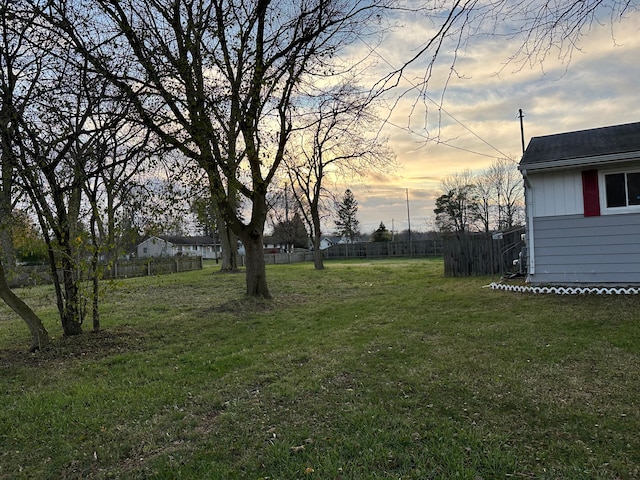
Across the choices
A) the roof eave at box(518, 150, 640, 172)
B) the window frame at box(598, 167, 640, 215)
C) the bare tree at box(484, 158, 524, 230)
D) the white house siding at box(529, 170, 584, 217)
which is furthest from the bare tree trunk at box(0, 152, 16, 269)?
the bare tree at box(484, 158, 524, 230)

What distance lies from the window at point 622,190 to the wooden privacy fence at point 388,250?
28.7 metres

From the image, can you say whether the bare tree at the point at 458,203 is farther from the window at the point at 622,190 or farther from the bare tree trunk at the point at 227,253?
the window at the point at 622,190

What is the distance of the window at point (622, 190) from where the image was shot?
8.21 meters

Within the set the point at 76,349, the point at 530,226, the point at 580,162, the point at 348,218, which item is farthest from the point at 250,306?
the point at 348,218

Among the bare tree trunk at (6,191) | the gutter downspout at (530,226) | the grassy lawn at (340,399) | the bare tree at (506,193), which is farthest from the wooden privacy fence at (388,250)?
the bare tree trunk at (6,191)

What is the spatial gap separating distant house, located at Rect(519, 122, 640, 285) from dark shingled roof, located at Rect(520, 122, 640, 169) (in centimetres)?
Result: 2

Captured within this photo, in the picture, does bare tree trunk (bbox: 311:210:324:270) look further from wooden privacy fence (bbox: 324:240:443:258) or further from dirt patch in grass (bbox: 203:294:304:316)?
dirt patch in grass (bbox: 203:294:304:316)

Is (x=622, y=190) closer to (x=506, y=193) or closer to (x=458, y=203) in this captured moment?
(x=506, y=193)

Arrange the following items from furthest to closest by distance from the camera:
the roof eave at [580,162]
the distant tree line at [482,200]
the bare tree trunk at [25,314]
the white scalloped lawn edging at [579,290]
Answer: the distant tree line at [482,200], the white scalloped lawn edging at [579,290], the roof eave at [580,162], the bare tree trunk at [25,314]

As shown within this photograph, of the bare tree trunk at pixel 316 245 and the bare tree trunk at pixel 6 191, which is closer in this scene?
the bare tree trunk at pixel 6 191

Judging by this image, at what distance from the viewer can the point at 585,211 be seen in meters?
8.55

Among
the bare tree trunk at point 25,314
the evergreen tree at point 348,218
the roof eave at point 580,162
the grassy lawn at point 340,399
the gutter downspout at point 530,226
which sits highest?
the evergreen tree at point 348,218

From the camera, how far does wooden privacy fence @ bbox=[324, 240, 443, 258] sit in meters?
37.6

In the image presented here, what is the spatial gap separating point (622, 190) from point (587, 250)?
1363mm
